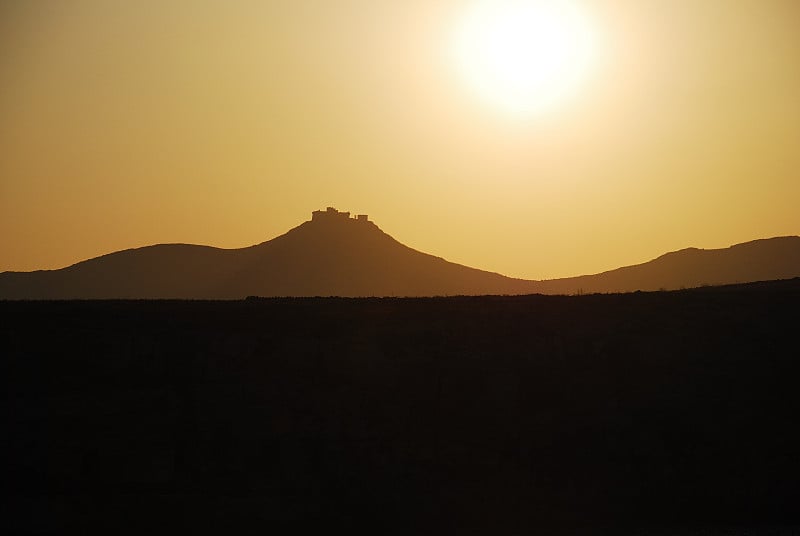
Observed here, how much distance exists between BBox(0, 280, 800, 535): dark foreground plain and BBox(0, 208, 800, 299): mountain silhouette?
123921mm

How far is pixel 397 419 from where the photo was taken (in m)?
35.6

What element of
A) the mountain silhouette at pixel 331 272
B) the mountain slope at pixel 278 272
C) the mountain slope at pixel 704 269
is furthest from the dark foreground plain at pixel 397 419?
the mountain slope at pixel 704 269

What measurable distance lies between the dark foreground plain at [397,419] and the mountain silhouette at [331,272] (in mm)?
123921

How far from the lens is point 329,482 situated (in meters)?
33.5

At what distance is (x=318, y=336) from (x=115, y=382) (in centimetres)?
675

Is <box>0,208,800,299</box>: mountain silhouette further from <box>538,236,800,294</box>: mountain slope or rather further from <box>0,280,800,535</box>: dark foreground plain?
<box>0,280,800,535</box>: dark foreground plain

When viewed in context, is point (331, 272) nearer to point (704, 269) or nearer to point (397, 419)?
point (704, 269)

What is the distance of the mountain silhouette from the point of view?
564ft

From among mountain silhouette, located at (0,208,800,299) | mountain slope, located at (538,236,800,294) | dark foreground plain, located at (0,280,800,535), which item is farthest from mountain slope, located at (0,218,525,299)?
dark foreground plain, located at (0,280,800,535)

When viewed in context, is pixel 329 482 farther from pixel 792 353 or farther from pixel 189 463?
pixel 792 353

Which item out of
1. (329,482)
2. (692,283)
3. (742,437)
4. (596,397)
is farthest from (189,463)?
(692,283)

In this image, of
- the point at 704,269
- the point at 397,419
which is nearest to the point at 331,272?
the point at 704,269

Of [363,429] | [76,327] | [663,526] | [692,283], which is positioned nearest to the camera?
[663,526]

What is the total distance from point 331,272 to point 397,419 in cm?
14160
